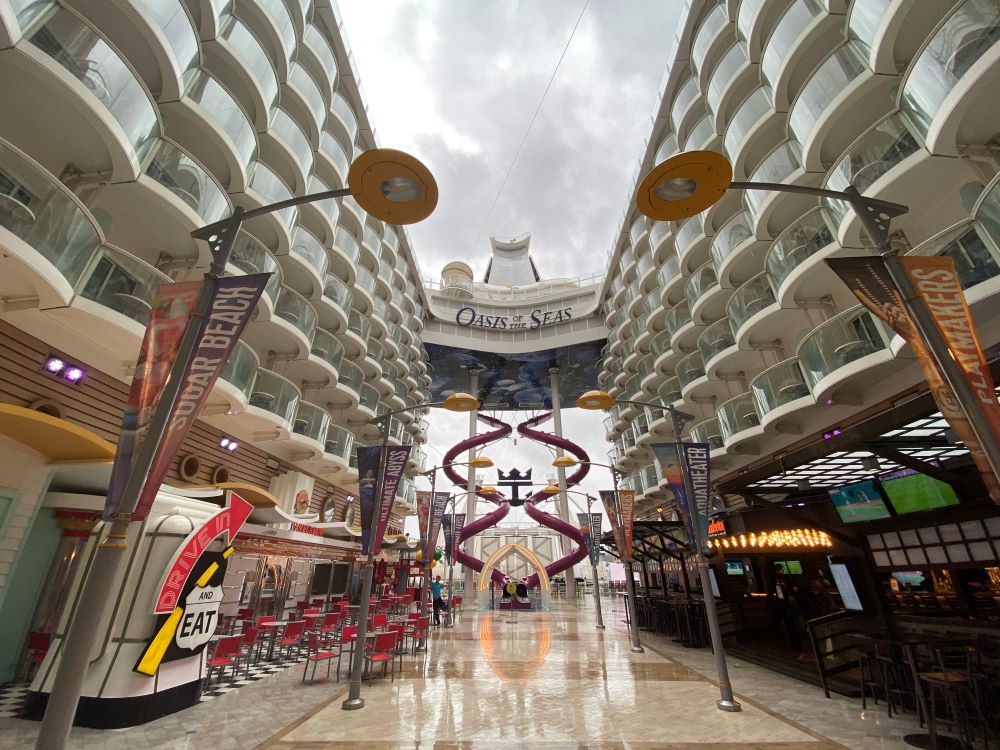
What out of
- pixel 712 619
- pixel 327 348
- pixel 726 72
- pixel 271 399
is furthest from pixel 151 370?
pixel 726 72

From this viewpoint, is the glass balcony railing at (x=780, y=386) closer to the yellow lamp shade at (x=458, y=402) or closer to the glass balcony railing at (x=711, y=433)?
the glass balcony railing at (x=711, y=433)

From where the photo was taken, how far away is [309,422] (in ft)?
56.4

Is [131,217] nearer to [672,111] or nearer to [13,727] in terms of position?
[13,727]

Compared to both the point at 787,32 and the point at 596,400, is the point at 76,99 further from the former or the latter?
the point at 787,32

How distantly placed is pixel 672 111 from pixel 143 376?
89.2ft

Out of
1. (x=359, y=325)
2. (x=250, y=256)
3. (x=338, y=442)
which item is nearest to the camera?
(x=250, y=256)

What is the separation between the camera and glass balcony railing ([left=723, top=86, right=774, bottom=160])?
1539 cm

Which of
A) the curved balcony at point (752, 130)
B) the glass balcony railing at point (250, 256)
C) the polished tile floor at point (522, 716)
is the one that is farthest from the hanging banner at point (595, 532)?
the glass balcony railing at point (250, 256)

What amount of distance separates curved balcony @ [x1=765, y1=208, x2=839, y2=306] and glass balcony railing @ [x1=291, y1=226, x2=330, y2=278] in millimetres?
16559

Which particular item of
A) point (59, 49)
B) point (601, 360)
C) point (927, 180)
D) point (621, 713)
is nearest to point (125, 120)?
point (59, 49)

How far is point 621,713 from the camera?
7.65 meters

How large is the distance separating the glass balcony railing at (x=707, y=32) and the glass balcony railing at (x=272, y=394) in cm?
2175

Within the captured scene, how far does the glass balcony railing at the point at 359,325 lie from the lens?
2397cm

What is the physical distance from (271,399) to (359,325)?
34.1ft
